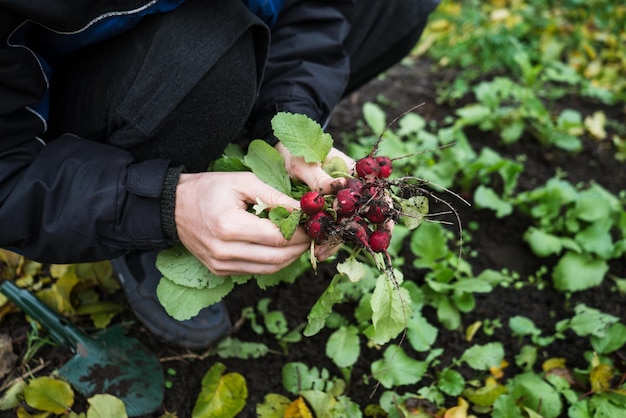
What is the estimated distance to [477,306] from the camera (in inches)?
68.4

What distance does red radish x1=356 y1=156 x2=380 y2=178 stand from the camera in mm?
1165

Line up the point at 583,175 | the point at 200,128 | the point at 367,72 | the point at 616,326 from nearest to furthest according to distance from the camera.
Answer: the point at 200,128 → the point at 616,326 → the point at 367,72 → the point at 583,175

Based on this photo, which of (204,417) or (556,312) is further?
(556,312)

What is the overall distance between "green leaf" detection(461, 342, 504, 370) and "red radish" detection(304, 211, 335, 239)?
681 millimetres

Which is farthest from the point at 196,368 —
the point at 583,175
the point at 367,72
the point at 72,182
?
the point at 583,175

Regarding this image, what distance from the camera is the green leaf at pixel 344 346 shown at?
1.46 m

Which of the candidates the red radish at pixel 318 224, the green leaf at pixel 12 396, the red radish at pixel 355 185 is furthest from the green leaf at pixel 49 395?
the red radish at pixel 355 185

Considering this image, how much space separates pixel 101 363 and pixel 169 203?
583mm

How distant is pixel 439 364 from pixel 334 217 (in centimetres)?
67

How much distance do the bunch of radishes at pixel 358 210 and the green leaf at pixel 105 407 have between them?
2.10 ft

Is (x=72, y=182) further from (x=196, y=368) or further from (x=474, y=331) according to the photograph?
(x=474, y=331)

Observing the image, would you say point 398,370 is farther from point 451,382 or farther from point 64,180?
point 64,180

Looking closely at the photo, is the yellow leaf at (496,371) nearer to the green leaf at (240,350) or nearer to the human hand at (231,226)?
the green leaf at (240,350)

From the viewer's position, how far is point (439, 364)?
1570 millimetres
